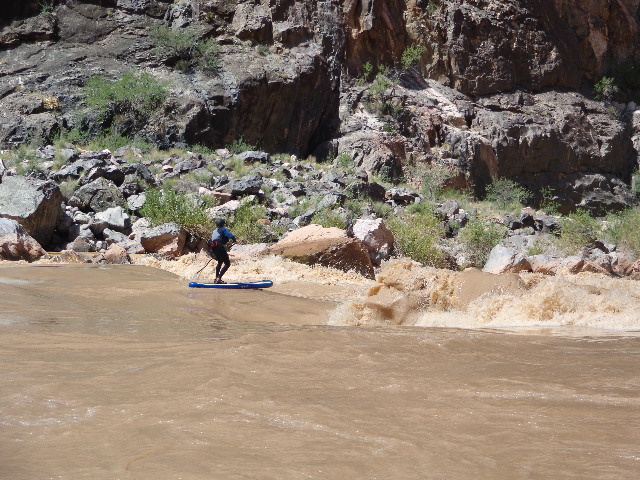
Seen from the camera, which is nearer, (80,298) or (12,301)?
(12,301)

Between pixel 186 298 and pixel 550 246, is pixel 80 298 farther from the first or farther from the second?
pixel 550 246

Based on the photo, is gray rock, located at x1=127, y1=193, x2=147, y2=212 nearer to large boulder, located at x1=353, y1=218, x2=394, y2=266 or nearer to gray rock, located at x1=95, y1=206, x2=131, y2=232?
gray rock, located at x1=95, y1=206, x2=131, y2=232

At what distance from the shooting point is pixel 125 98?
21359 millimetres

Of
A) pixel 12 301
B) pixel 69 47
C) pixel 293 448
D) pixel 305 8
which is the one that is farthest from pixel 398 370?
pixel 305 8

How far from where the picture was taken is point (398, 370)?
3.56 m

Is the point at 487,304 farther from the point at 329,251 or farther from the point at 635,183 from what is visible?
the point at 635,183

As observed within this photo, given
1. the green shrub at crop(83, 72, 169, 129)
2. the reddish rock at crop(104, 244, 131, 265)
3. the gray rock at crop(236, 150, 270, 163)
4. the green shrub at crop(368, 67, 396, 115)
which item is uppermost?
Answer: the green shrub at crop(368, 67, 396, 115)

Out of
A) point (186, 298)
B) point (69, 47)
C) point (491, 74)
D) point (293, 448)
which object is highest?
point (491, 74)

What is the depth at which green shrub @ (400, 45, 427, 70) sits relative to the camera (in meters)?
28.4

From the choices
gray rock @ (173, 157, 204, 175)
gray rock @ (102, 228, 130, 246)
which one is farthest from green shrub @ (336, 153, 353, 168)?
gray rock @ (102, 228, 130, 246)

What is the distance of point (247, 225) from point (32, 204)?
428 cm

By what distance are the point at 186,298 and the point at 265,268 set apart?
3.18m

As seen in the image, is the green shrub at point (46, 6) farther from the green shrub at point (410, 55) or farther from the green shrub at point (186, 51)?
the green shrub at point (410, 55)

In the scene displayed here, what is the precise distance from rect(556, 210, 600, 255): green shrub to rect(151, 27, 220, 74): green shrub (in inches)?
546
